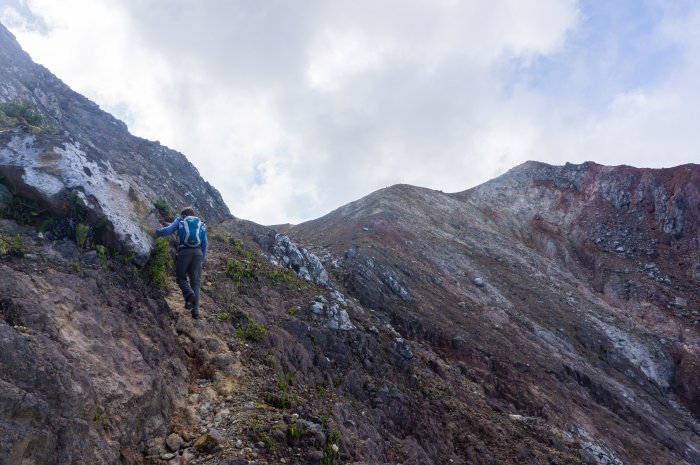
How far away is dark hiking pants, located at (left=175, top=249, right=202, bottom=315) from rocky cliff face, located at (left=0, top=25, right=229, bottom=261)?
1.93 feet

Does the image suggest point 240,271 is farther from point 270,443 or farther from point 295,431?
point 270,443

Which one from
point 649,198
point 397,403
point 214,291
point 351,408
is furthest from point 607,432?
point 649,198

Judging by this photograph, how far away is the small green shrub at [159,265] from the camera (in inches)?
299

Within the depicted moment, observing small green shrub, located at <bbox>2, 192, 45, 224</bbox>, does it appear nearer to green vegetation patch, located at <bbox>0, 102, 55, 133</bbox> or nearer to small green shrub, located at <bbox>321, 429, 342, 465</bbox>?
green vegetation patch, located at <bbox>0, 102, 55, 133</bbox>

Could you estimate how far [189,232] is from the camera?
7.90 metres

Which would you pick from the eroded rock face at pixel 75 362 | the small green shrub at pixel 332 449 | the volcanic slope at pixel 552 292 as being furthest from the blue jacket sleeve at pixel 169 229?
the volcanic slope at pixel 552 292

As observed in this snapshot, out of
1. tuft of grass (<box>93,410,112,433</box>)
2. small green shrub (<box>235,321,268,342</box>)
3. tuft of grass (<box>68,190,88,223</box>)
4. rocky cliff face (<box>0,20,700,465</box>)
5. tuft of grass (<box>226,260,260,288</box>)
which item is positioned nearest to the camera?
tuft of grass (<box>93,410,112,433</box>)

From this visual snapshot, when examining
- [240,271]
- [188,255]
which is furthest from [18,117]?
[240,271]

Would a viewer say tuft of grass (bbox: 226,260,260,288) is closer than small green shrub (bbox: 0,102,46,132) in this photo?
No

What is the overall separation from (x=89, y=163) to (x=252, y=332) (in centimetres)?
417

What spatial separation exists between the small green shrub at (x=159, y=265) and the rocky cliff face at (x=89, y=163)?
18 cm

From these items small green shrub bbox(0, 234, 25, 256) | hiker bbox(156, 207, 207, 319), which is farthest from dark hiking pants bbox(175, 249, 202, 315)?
small green shrub bbox(0, 234, 25, 256)

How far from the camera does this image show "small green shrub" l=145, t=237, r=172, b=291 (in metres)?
7.60

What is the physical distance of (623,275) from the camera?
1375 inches
